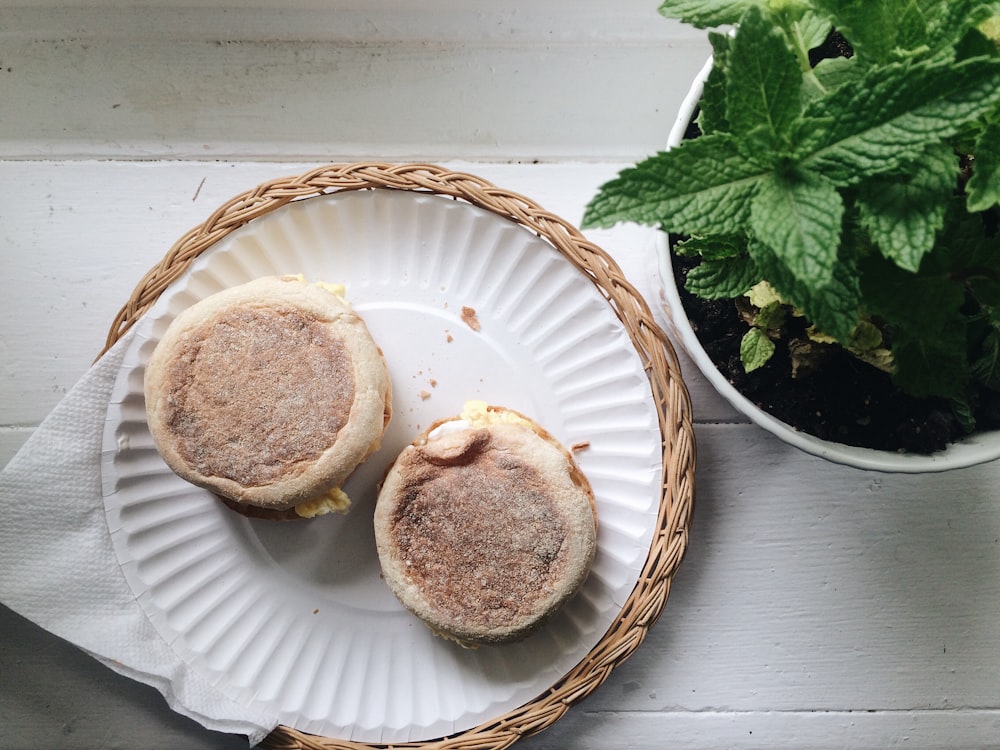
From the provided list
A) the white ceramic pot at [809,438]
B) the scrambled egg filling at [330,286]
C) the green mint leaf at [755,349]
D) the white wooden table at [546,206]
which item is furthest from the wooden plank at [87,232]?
the green mint leaf at [755,349]

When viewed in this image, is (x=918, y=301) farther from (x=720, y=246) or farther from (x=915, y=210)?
A: (x=720, y=246)

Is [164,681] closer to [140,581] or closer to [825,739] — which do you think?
[140,581]

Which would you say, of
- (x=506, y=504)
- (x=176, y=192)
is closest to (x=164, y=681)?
(x=506, y=504)

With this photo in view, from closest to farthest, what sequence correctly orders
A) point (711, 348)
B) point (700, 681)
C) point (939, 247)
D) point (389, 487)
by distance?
point (939, 247)
point (711, 348)
point (389, 487)
point (700, 681)

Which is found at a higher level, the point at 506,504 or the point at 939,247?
the point at 939,247

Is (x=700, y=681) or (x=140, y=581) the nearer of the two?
(x=140, y=581)

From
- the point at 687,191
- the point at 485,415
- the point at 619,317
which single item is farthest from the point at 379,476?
the point at 687,191
